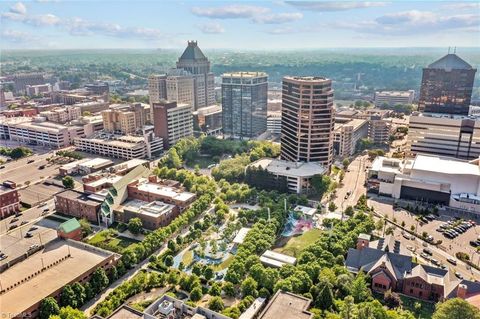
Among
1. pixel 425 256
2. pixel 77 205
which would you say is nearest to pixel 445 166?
pixel 425 256

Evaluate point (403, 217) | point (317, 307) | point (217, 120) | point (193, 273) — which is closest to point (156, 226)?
point (193, 273)

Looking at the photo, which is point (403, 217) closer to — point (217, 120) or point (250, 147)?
point (250, 147)

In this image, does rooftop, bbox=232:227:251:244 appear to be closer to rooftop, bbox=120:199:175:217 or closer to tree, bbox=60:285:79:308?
rooftop, bbox=120:199:175:217

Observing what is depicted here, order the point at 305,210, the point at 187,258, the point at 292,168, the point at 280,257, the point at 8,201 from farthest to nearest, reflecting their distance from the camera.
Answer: the point at 292,168, the point at 305,210, the point at 8,201, the point at 187,258, the point at 280,257

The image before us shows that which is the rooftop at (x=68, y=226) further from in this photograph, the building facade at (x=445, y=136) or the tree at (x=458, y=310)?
the building facade at (x=445, y=136)

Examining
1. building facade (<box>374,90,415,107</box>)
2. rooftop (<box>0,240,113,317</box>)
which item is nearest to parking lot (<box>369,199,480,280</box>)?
rooftop (<box>0,240,113,317</box>)

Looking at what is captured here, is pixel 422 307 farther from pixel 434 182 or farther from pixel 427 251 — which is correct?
pixel 434 182

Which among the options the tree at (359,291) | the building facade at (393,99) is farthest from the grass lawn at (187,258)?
the building facade at (393,99)
